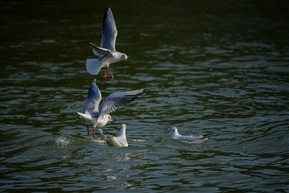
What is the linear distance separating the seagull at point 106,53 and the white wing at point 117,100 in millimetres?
797

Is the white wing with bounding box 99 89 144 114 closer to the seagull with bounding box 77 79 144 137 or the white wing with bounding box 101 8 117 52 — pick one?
the seagull with bounding box 77 79 144 137

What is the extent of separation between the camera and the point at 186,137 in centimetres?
1283

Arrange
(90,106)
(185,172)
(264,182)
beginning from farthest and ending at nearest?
(90,106) → (185,172) → (264,182)

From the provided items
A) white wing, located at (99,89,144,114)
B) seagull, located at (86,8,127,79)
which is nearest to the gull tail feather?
seagull, located at (86,8,127,79)

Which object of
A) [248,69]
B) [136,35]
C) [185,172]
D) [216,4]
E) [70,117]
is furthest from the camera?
[216,4]

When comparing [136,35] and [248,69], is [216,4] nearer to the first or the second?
[136,35]

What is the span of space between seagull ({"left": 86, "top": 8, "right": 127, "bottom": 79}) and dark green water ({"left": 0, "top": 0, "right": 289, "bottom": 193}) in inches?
58.9

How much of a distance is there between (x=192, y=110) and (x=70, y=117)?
286 cm

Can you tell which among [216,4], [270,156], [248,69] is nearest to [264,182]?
[270,156]

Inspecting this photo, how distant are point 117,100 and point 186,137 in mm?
1552

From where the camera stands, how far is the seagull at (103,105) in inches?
495

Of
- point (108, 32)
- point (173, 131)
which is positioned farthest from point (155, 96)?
point (173, 131)

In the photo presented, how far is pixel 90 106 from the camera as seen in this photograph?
13.5 metres

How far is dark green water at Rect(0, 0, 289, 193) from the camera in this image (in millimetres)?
11234
